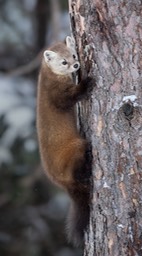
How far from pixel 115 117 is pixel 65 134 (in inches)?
16.7

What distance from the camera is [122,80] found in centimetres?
385

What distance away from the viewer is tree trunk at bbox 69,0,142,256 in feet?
12.6

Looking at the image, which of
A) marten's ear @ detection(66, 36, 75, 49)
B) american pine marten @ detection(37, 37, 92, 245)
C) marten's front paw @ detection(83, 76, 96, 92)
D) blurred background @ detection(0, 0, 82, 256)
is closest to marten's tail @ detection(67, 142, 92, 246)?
american pine marten @ detection(37, 37, 92, 245)

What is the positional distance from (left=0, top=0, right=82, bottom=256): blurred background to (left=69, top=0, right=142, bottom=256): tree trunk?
3.34m

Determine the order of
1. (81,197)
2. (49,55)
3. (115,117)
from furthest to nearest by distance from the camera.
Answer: (49,55) → (81,197) → (115,117)

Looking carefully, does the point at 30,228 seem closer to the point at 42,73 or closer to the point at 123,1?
the point at 42,73

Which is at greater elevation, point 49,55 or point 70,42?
point 70,42

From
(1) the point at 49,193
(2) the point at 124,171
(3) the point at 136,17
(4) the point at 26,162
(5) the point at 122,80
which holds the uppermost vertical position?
(3) the point at 136,17

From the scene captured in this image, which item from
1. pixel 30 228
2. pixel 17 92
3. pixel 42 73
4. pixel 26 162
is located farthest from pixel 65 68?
pixel 17 92

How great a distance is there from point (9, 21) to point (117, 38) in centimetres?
547

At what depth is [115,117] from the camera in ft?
12.7

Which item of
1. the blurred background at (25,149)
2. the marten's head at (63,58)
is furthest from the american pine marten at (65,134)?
the blurred background at (25,149)

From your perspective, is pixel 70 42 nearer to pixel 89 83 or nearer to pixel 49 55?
pixel 49 55

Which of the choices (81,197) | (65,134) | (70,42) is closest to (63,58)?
(70,42)
